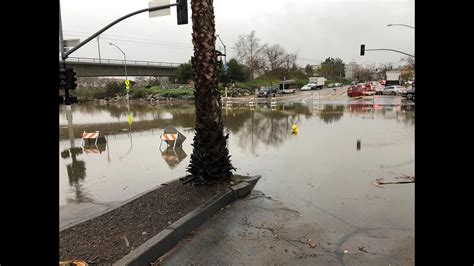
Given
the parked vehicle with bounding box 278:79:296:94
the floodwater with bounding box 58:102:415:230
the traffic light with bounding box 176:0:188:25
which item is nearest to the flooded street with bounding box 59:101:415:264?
the floodwater with bounding box 58:102:415:230

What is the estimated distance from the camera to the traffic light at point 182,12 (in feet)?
44.3

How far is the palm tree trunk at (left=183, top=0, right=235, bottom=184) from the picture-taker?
622cm

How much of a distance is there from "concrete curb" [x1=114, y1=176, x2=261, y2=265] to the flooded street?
989 mm

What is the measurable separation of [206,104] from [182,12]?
27.6ft


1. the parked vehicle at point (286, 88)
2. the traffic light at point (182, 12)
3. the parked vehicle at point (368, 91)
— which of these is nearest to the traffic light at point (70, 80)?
the traffic light at point (182, 12)

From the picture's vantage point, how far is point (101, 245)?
4.20 metres

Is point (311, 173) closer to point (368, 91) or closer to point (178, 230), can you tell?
point (178, 230)

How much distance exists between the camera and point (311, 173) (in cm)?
840

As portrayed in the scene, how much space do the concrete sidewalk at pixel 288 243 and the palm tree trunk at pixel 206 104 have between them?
44.1 inches

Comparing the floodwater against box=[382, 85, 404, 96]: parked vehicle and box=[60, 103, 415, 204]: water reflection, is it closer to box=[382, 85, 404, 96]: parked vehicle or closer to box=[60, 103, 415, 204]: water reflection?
box=[60, 103, 415, 204]: water reflection
